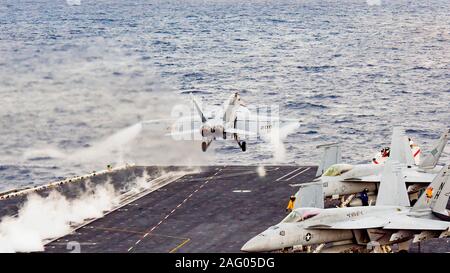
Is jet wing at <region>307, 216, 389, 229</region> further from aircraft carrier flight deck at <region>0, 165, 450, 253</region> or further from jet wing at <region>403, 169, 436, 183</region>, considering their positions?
jet wing at <region>403, 169, 436, 183</region>

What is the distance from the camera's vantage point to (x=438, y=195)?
58.7 m

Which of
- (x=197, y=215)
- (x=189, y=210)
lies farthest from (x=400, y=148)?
(x=189, y=210)

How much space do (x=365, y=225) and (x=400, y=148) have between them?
24.3 m

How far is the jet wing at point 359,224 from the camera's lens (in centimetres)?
5569

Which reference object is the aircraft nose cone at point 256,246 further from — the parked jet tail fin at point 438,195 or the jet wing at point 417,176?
the jet wing at point 417,176

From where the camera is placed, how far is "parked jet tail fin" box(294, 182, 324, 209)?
213 feet

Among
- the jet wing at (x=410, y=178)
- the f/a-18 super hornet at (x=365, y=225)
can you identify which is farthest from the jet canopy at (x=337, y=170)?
the f/a-18 super hornet at (x=365, y=225)

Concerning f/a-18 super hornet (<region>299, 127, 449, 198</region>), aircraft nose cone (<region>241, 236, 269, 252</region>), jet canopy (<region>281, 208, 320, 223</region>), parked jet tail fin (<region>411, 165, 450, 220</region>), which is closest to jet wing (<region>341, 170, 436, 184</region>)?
f/a-18 super hornet (<region>299, 127, 449, 198</region>)

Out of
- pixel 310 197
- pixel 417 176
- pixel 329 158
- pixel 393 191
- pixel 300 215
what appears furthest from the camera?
pixel 329 158

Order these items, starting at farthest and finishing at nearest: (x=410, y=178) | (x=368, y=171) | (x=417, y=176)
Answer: (x=417, y=176) < (x=410, y=178) < (x=368, y=171)

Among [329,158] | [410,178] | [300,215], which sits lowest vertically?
[410,178]

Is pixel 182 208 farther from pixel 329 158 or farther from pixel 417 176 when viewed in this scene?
pixel 417 176

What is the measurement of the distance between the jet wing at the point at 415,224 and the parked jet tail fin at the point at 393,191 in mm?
5872
